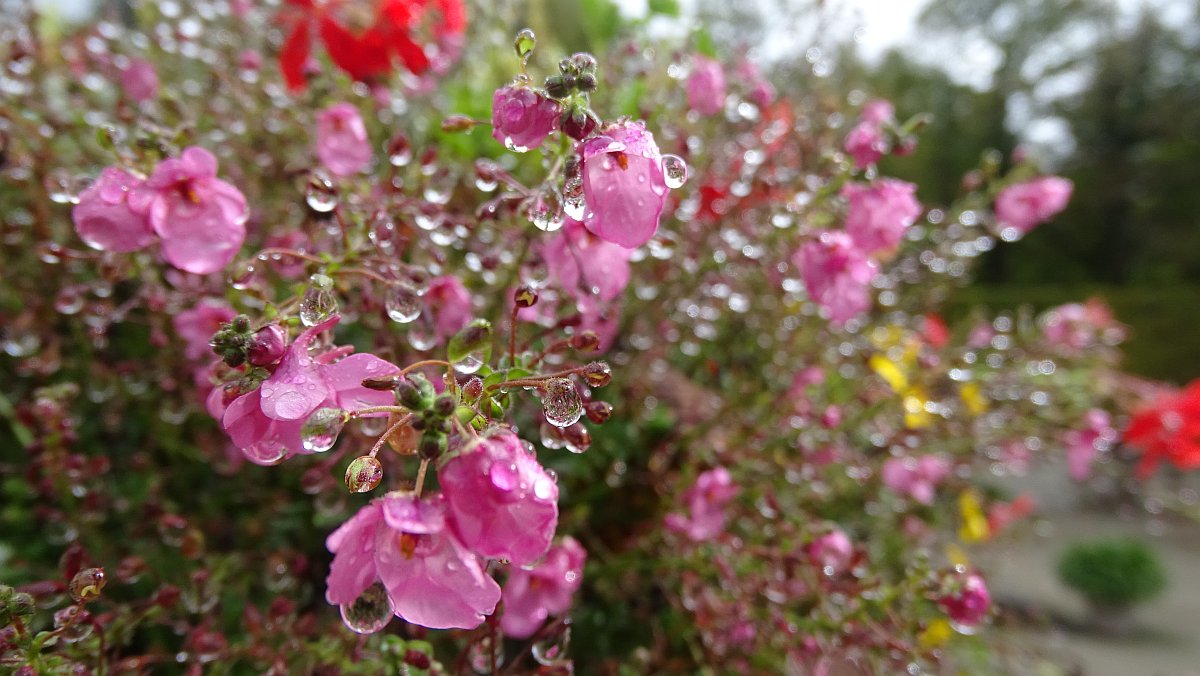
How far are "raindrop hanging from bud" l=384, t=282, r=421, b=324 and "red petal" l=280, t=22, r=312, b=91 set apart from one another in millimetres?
618

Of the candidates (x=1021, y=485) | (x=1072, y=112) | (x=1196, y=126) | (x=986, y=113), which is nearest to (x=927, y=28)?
(x=986, y=113)

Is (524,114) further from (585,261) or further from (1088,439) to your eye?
(1088,439)

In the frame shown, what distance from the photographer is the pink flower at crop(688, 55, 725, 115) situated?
827mm

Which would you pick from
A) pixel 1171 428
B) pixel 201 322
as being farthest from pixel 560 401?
pixel 1171 428

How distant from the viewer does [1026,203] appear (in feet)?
3.20

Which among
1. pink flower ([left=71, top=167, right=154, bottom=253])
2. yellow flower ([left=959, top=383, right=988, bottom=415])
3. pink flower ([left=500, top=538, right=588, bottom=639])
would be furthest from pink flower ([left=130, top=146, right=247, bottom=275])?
yellow flower ([left=959, top=383, right=988, bottom=415])

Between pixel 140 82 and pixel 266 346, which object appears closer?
pixel 266 346

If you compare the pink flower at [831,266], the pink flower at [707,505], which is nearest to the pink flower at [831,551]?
the pink flower at [707,505]

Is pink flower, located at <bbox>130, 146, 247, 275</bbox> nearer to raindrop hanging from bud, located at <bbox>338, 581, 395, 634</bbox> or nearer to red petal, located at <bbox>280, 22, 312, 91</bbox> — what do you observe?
raindrop hanging from bud, located at <bbox>338, 581, 395, 634</bbox>

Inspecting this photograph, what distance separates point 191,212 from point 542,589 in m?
0.41

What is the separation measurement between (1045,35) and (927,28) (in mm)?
2581

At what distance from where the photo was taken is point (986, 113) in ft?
43.4

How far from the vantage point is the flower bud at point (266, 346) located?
357 millimetres

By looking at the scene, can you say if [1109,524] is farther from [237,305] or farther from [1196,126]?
[1196,126]
